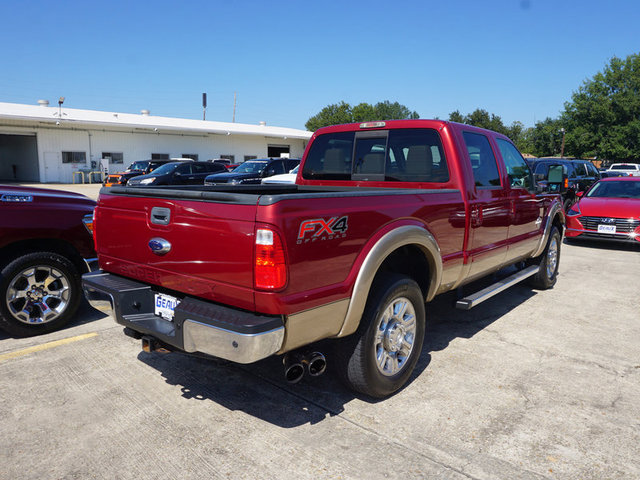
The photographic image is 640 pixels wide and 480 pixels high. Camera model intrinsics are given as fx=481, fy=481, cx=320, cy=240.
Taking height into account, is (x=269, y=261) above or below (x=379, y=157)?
below

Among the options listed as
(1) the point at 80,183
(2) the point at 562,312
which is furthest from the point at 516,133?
(2) the point at 562,312

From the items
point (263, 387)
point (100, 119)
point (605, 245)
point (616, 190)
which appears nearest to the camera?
point (263, 387)

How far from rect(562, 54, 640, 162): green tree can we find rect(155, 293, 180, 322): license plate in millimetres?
56978

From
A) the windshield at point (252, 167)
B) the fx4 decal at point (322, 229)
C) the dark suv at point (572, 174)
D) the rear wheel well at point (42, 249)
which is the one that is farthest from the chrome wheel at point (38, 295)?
the dark suv at point (572, 174)

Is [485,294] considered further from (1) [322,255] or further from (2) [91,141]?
(2) [91,141]

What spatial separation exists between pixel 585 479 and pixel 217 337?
Result: 2113mm

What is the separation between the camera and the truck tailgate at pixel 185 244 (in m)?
2.56

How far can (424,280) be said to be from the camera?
12.7 ft

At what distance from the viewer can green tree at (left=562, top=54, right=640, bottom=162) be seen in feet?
164

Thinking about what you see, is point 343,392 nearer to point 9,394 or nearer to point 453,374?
point 453,374

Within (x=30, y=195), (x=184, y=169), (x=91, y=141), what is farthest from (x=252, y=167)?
(x=91, y=141)

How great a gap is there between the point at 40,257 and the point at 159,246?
2.12 meters

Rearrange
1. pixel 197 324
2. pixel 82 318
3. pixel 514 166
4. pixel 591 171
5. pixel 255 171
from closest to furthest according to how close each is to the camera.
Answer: pixel 197 324 < pixel 82 318 < pixel 514 166 < pixel 591 171 < pixel 255 171

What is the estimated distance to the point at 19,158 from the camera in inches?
1355
